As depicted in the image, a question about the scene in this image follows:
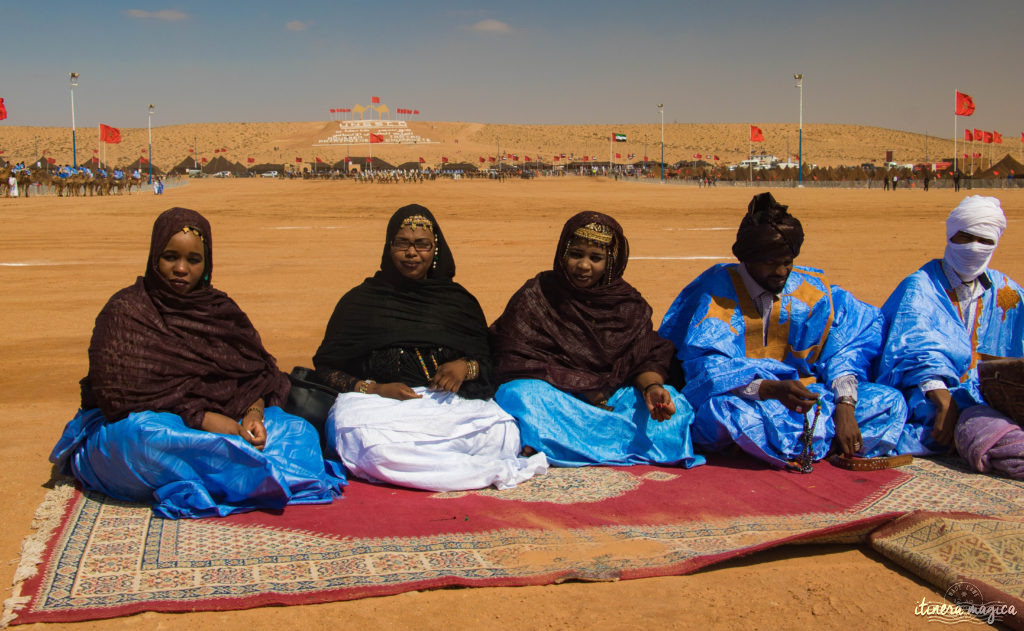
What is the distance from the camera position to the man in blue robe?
3.92 meters

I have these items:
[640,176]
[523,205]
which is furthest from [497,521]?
[640,176]

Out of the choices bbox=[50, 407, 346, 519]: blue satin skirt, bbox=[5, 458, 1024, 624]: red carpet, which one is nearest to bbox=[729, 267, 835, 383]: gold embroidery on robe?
bbox=[5, 458, 1024, 624]: red carpet

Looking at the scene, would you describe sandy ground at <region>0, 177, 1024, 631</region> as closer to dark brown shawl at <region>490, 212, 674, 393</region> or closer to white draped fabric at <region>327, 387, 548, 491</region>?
white draped fabric at <region>327, 387, 548, 491</region>

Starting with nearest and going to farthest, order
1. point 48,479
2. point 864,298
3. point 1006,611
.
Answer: point 1006,611 → point 48,479 → point 864,298

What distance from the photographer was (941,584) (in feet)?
9.23

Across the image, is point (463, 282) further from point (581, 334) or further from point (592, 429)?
point (592, 429)

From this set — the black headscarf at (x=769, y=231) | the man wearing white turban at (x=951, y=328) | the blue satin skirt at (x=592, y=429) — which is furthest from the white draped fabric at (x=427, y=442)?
the man wearing white turban at (x=951, y=328)

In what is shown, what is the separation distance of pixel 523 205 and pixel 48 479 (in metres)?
22.7

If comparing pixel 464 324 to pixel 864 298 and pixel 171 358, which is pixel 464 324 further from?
pixel 864 298

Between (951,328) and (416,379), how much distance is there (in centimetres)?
263

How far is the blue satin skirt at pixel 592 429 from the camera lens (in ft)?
13.0

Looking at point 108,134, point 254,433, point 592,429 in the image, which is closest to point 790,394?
point 592,429

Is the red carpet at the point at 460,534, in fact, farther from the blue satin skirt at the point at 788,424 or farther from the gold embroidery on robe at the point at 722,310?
the gold embroidery on robe at the point at 722,310

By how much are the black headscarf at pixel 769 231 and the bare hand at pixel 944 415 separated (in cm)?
94
